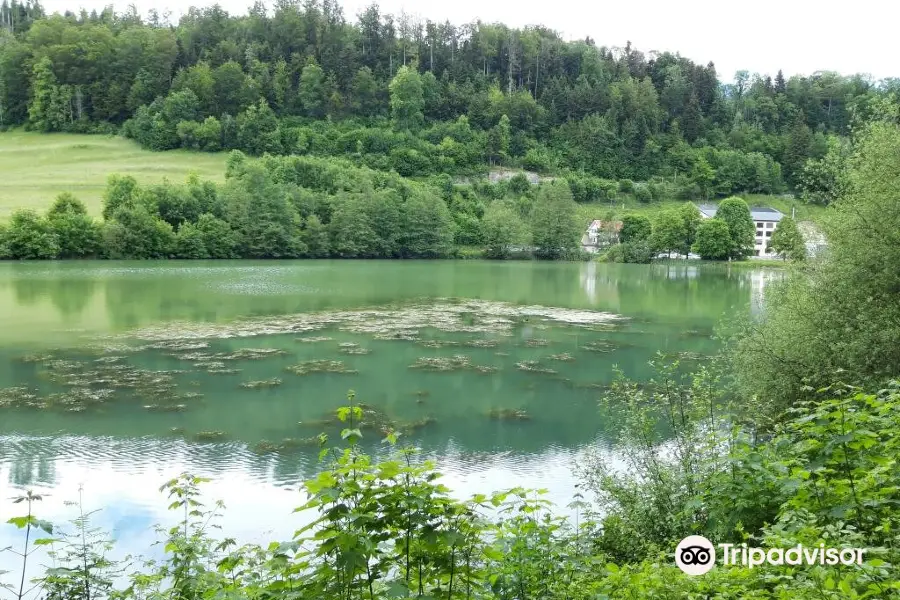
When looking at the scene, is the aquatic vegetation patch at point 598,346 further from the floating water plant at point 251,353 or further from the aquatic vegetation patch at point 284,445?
the aquatic vegetation patch at point 284,445

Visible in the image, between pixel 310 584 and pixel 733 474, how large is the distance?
464 cm

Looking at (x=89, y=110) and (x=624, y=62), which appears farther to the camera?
(x=624, y=62)

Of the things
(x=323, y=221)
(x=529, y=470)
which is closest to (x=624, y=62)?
(x=323, y=221)

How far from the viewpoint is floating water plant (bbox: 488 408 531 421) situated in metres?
20.2

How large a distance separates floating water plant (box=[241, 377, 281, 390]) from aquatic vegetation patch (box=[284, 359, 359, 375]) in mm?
1352

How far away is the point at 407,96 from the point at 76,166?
6996 centimetres

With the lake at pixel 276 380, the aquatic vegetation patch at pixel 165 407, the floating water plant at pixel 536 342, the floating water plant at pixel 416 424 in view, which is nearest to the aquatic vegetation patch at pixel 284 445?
the lake at pixel 276 380

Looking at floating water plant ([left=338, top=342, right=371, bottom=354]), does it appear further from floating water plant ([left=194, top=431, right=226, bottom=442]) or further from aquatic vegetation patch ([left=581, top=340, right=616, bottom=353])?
floating water plant ([left=194, top=431, right=226, bottom=442])

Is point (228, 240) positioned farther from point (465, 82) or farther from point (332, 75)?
point (465, 82)

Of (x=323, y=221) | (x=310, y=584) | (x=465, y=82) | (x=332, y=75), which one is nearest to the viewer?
(x=310, y=584)

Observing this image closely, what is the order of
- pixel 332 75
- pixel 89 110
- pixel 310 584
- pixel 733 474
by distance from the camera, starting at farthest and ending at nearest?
pixel 332 75, pixel 89 110, pixel 733 474, pixel 310 584

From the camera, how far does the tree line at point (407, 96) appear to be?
131 metres

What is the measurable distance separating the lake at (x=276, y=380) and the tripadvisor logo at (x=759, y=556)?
717 centimetres

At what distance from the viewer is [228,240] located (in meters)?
82.7
